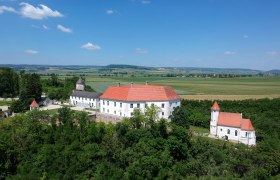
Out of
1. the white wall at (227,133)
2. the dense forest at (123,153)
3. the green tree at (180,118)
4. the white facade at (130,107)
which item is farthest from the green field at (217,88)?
the dense forest at (123,153)

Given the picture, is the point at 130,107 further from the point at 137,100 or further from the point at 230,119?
the point at 230,119

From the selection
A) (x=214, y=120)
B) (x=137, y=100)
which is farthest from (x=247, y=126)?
(x=137, y=100)

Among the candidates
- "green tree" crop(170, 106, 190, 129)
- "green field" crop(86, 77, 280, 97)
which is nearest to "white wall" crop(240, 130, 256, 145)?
"green tree" crop(170, 106, 190, 129)

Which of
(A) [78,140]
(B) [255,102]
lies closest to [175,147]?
(A) [78,140]

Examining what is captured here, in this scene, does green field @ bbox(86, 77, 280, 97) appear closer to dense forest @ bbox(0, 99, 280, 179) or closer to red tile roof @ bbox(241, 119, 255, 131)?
red tile roof @ bbox(241, 119, 255, 131)

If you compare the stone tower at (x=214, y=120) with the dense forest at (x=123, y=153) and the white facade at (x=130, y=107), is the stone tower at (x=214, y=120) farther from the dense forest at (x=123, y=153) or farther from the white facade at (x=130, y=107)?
the white facade at (x=130, y=107)
